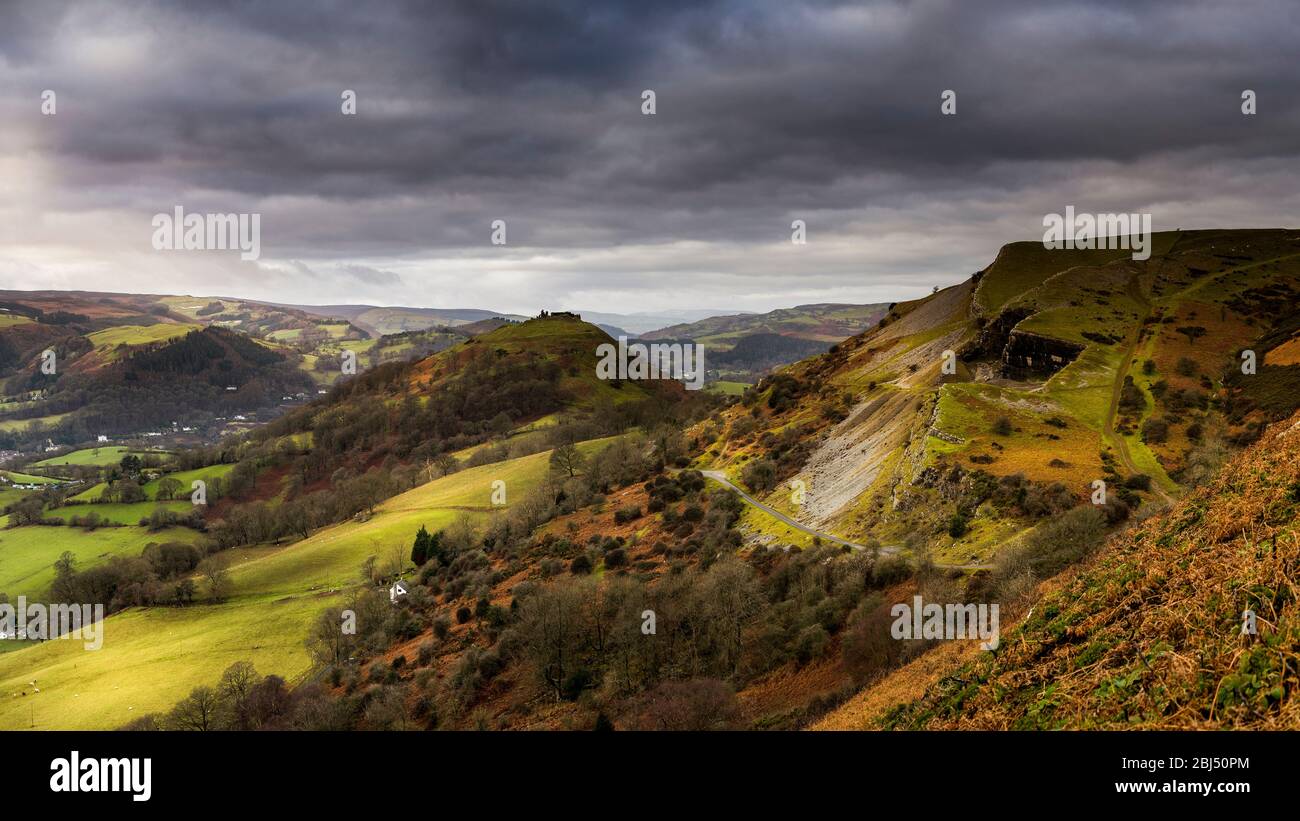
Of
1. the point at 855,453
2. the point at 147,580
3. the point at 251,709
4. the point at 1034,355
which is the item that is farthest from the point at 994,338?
the point at 147,580

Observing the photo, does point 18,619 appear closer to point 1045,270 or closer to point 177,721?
point 177,721

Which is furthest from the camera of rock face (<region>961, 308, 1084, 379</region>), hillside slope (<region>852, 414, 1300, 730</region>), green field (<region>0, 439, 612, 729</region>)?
rock face (<region>961, 308, 1084, 379</region>)

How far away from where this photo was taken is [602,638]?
48156 mm

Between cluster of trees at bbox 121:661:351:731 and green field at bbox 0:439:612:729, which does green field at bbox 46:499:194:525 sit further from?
cluster of trees at bbox 121:661:351:731

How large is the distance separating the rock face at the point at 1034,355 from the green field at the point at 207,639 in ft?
260

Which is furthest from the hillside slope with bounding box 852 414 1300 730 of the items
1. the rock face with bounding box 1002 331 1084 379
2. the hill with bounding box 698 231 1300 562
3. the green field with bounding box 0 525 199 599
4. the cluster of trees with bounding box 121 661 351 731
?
the green field with bounding box 0 525 199 599

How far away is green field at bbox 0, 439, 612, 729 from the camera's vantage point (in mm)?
63812

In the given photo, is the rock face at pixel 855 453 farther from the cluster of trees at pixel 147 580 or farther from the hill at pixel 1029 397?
the cluster of trees at pixel 147 580

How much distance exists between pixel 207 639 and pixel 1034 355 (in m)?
109

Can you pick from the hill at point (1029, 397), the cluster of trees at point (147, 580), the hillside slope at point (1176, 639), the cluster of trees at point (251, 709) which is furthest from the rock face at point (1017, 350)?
the cluster of trees at point (147, 580)

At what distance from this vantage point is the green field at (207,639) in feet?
209

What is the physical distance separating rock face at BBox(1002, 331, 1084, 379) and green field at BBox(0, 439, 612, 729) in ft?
260
